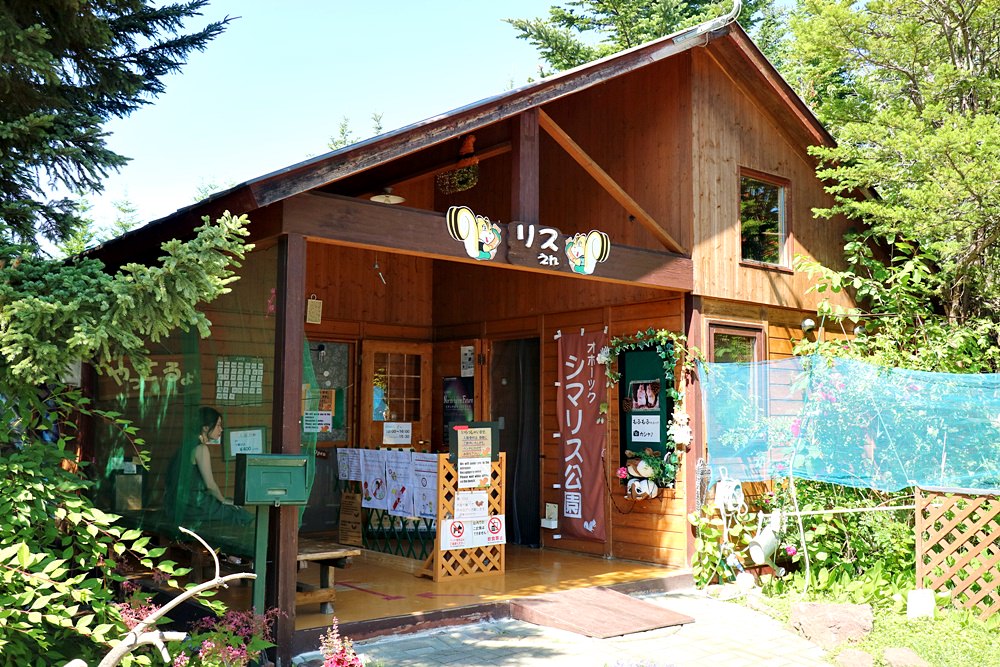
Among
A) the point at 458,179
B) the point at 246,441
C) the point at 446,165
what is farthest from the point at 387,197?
the point at 246,441

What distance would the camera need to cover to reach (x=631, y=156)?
8859 millimetres

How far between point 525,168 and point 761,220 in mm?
3520

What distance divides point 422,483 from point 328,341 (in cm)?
267

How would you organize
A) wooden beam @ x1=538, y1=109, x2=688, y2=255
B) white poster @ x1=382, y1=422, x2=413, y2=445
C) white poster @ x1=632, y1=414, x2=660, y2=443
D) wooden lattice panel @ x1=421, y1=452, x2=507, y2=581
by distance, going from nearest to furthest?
wooden beam @ x1=538, y1=109, x2=688, y2=255, wooden lattice panel @ x1=421, y1=452, x2=507, y2=581, white poster @ x1=632, y1=414, x2=660, y2=443, white poster @ x1=382, y1=422, x2=413, y2=445

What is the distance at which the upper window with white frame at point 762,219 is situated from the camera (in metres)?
8.91

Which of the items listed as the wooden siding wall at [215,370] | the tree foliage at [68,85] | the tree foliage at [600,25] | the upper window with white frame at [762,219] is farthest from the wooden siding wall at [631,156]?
the tree foliage at [600,25]

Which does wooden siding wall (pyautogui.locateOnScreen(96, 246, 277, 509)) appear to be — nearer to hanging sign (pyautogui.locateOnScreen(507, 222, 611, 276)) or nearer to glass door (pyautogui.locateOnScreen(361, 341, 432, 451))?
hanging sign (pyautogui.locateOnScreen(507, 222, 611, 276))

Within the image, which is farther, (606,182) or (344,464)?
(344,464)

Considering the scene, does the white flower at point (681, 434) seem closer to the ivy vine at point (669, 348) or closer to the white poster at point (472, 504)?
the ivy vine at point (669, 348)

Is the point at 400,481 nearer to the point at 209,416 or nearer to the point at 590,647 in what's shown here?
the point at 209,416

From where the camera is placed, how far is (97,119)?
22.3 feet

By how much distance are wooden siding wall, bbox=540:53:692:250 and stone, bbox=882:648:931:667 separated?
153 inches

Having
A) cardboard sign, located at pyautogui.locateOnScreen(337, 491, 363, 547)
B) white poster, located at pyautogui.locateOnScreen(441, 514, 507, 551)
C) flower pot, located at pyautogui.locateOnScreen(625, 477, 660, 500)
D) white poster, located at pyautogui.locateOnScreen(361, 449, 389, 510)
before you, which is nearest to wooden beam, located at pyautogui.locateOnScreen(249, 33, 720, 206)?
white poster, located at pyautogui.locateOnScreen(441, 514, 507, 551)

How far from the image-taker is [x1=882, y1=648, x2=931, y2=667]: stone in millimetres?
5547
